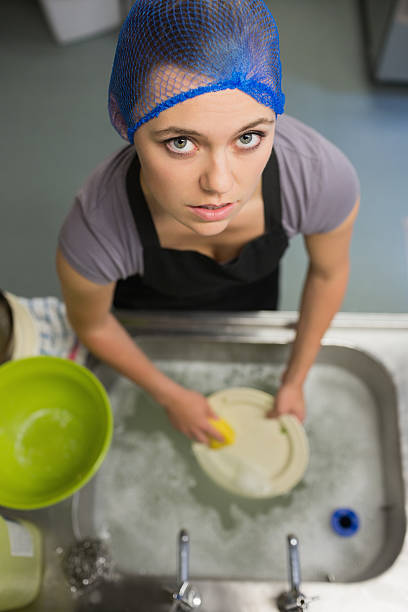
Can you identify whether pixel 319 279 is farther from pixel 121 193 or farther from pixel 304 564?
pixel 304 564

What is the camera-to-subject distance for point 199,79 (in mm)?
544

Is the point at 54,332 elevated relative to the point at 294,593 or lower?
elevated

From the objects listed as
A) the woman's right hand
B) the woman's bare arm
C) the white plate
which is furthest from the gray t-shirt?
the white plate

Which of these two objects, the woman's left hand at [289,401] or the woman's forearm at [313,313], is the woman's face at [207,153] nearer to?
the woman's forearm at [313,313]

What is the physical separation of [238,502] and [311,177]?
2.38 ft

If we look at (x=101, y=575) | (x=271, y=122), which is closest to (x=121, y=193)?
(x=271, y=122)

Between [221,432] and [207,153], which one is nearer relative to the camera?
[207,153]

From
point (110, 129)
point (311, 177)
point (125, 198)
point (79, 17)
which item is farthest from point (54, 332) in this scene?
point (79, 17)

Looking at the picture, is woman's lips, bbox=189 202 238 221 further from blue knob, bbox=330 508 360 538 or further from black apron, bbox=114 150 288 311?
blue knob, bbox=330 508 360 538

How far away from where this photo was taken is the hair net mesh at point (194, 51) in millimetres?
540

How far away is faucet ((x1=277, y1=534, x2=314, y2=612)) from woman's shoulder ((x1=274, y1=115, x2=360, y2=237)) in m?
0.61

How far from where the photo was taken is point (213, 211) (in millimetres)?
670

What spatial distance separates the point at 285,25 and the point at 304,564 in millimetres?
2728

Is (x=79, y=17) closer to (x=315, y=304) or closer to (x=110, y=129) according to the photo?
(x=110, y=129)
